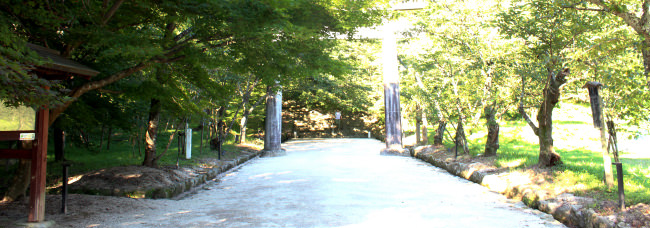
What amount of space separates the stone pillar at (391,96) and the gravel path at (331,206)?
740cm

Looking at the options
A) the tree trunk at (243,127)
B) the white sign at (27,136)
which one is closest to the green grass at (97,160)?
the tree trunk at (243,127)

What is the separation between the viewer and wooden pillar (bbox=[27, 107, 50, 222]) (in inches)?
203

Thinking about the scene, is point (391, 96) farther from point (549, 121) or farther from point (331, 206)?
point (331, 206)

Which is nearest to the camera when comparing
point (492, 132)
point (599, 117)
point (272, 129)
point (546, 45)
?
point (599, 117)

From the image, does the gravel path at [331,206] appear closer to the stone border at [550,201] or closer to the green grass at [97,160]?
the stone border at [550,201]

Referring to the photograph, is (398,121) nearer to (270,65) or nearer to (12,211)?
(270,65)

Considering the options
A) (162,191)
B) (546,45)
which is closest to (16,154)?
(162,191)

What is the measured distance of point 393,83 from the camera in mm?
18109

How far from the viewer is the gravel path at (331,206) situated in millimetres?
5598

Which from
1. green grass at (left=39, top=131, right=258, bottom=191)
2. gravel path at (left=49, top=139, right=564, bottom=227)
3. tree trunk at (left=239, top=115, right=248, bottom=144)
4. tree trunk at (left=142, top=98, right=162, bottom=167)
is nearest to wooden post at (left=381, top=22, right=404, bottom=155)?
green grass at (left=39, top=131, right=258, bottom=191)

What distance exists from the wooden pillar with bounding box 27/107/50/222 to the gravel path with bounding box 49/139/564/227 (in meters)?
0.31

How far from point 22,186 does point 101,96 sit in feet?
11.9

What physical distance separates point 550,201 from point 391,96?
12085 mm

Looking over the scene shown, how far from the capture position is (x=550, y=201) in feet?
20.4
